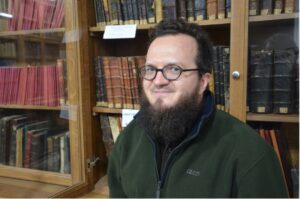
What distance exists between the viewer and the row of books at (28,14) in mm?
1524

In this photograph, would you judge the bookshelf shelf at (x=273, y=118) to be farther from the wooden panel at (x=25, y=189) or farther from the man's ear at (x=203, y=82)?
the wooden panel at (x=25, y=189)

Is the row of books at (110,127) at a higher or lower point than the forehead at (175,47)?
lower

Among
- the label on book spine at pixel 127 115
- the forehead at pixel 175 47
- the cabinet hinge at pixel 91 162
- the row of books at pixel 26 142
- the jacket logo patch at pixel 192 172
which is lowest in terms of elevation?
the cabinet hinge at pixel 91 162

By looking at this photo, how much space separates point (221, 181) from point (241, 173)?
59 mm

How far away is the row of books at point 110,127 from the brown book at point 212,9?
68 centimetres

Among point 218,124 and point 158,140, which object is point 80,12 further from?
point 218,124

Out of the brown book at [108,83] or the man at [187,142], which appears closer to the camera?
the man at [187,142]

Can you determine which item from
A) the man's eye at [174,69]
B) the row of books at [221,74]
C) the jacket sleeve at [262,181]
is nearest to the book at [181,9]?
the row of books at [221,74]

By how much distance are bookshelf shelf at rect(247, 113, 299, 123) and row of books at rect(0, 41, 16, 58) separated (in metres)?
1.25

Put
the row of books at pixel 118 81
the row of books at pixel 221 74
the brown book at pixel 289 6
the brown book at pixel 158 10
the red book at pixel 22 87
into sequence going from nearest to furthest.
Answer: the brown book at pixel 289 6 → the row of books at pixel 221 74 → the brown book at pixel 158 10 → the row of books at pixel 118 81 → the red book at pixel 22 87

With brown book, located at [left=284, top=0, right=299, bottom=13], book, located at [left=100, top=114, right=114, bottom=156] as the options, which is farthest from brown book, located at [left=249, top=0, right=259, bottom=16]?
book, located at [left=100, top=114, right=114, bottom=156]

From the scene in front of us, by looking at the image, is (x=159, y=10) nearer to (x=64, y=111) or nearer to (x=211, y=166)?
(x=64, y=111)

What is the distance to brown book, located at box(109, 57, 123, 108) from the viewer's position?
59.4 inches

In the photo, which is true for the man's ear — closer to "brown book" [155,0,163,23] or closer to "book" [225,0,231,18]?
"book" [225,0,231,18]
